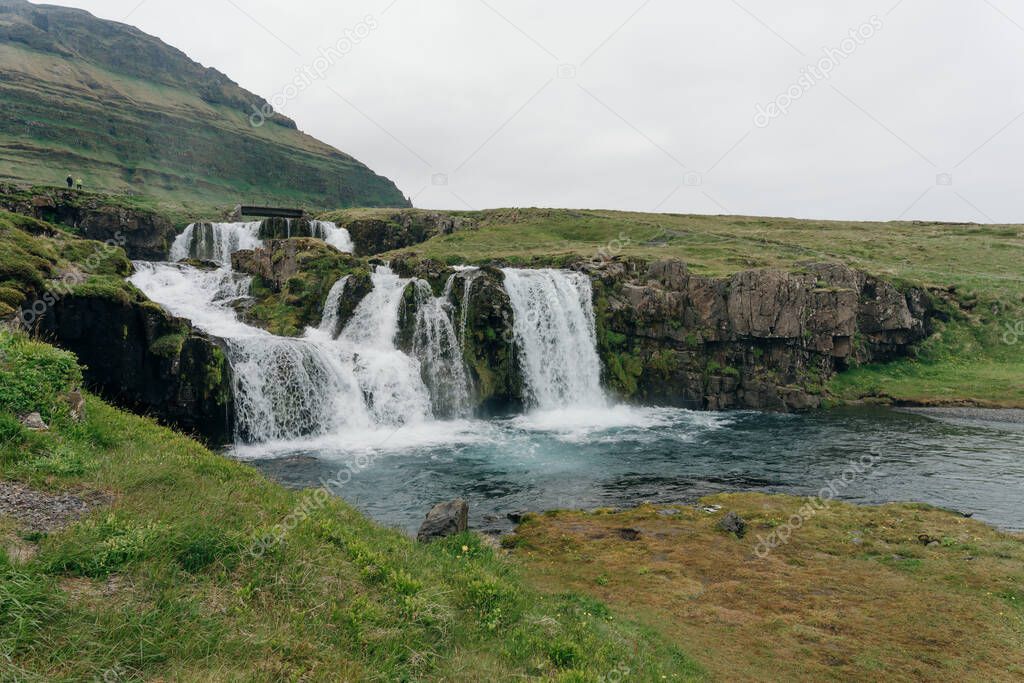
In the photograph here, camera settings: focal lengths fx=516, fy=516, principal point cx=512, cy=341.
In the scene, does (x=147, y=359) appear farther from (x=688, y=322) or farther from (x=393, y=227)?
(x=393, y=227)

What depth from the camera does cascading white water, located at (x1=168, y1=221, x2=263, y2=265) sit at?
63531 mm

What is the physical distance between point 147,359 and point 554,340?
28.9m

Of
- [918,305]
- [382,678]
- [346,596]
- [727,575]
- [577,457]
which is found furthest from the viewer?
[918,305]

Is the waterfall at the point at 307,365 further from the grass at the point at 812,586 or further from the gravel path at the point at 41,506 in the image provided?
the gravel path at the point at 41,506

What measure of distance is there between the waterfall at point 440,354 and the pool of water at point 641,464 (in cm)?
186

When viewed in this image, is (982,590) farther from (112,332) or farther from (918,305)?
(918,305)

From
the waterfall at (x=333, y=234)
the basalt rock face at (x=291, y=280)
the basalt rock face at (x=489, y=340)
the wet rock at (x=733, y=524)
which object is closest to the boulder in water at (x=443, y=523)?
the wet rock at (x=733, y=524)

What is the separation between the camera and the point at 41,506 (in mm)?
7500

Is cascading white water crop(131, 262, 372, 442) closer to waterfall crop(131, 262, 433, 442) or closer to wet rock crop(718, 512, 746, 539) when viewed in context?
waterfall crop(131, 262, 433, 442)

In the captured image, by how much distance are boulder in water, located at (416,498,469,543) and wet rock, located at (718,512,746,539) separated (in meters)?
10.2

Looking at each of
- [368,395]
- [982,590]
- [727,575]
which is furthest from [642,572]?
[368,395]

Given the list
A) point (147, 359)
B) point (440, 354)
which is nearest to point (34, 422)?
point (147, 359)

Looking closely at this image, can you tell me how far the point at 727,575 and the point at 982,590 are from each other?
652 centimetres

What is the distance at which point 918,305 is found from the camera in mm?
57125
